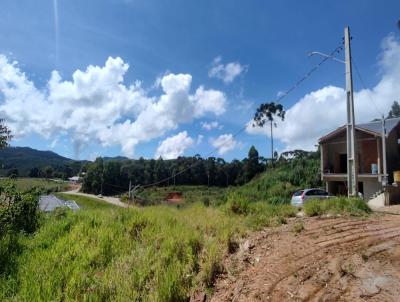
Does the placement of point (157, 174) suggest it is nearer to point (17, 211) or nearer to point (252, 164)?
point (252, 164)

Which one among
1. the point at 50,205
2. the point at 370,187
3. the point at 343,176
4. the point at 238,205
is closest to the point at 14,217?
the point at 238,205

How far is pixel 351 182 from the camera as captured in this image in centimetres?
1242

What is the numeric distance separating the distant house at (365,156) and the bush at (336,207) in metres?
18.6

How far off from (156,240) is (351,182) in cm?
751

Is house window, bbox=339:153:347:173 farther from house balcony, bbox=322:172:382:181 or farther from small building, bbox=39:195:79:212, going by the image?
small building, bbox=39:195:79:212

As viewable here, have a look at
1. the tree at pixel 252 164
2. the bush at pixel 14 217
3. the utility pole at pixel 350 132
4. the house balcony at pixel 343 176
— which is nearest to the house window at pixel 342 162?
the house balcony at pixel 343 176

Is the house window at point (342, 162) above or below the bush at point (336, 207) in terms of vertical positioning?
above

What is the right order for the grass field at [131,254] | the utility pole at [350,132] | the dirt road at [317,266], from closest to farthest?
the dirt road at [317,266] → the grass field at [131,254] → the utility pole at [350,132]

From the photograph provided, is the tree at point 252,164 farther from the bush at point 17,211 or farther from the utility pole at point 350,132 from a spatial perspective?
the bush at point 17,211

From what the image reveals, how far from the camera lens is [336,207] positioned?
932 centimetres

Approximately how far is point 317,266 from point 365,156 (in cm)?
2579

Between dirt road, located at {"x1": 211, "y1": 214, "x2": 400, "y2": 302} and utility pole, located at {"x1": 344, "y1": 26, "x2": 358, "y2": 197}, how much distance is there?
5.04 m

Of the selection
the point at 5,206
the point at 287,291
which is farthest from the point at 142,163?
the point at 287,291

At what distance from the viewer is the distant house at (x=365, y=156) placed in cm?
2703
